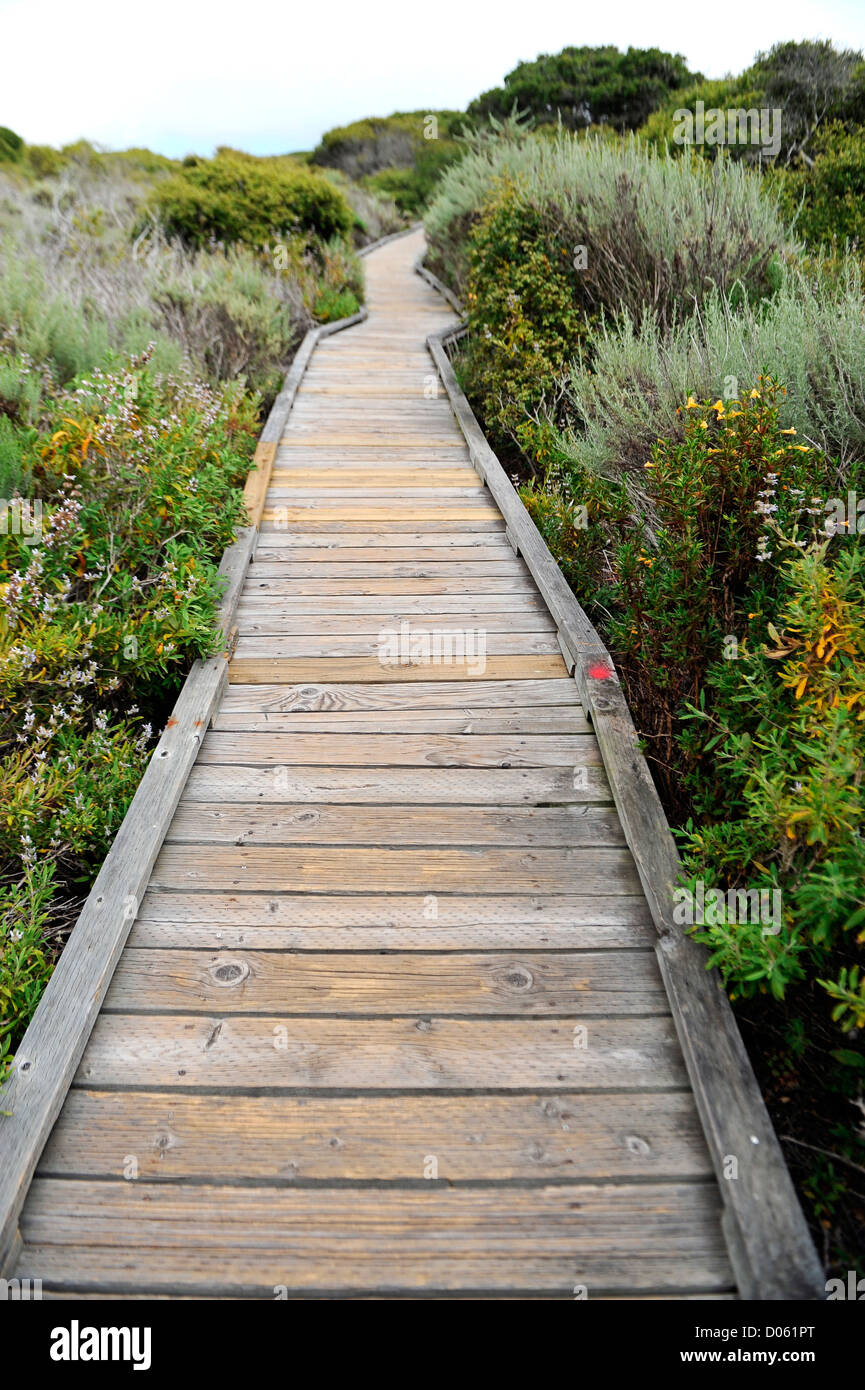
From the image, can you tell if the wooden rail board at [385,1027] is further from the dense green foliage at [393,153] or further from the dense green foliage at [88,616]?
the dense green foliage at [393,153]

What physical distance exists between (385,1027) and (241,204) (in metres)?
14.3

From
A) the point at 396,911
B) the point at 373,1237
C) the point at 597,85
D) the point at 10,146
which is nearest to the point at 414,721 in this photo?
the point at 396,911

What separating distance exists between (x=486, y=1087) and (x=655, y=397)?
4.22 m

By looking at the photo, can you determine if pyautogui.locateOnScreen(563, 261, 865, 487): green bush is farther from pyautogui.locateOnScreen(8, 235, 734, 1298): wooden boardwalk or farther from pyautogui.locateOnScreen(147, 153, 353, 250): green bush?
pyautogui.locateOnScreen(147, 153, 353, 250): green bush

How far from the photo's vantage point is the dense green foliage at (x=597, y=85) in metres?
18.3

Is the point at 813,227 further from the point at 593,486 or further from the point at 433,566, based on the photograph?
the point at 433,566

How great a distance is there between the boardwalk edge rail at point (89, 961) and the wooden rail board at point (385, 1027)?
3 centimetres

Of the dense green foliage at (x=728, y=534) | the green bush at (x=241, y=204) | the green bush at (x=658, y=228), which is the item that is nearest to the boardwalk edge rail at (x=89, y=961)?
the dense green foliage at (x=728, y=534)

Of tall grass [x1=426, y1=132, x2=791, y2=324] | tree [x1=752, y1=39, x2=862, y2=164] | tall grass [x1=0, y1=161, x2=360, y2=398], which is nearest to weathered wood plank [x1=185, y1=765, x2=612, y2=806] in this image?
tall grass [x1=0, y1=161, x2=360, y2=398]

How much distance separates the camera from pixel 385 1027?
2.38m

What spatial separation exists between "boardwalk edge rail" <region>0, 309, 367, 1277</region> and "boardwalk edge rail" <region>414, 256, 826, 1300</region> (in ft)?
5.56

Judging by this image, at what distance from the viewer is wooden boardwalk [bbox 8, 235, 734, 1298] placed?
1.93 meters

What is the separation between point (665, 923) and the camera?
103 inches
